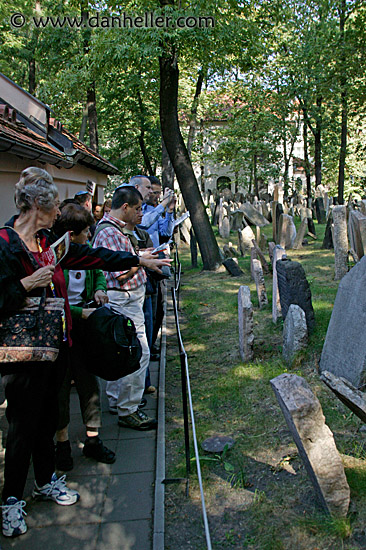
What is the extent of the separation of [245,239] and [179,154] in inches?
107

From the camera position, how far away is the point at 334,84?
60.6 feet

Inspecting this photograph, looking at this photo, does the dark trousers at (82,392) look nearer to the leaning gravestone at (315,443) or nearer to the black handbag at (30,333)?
the black handbag at (30,333)

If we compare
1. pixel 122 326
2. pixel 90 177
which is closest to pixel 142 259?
pixel 122 326

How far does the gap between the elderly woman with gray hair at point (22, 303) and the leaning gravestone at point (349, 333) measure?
2.40m

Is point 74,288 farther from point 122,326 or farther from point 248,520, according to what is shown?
point 248,520

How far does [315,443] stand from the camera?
285cm

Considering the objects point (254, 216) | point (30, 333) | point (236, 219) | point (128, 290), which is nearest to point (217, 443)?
point (128, 290)

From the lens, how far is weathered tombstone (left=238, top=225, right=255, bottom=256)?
42.0 ft

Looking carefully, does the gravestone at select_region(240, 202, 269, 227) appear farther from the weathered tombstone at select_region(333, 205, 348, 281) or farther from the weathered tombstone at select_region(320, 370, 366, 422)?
the weathered tombstone at select_region(320, 370, 366, 422)

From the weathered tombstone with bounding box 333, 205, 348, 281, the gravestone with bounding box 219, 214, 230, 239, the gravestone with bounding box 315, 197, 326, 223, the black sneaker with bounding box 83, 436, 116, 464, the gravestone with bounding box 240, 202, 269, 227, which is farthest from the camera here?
the gravestone with bounding box 315, 197, 326, 223

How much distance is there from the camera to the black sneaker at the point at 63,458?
3.74 meters

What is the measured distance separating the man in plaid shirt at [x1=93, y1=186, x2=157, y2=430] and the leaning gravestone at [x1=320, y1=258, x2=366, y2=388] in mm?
1718

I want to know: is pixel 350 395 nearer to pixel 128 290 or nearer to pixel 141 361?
pixel 141 361

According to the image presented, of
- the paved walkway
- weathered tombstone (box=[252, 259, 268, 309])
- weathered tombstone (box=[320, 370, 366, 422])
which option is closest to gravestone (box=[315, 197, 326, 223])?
weathered tombstone (box=[252, 259, 268, 309])
